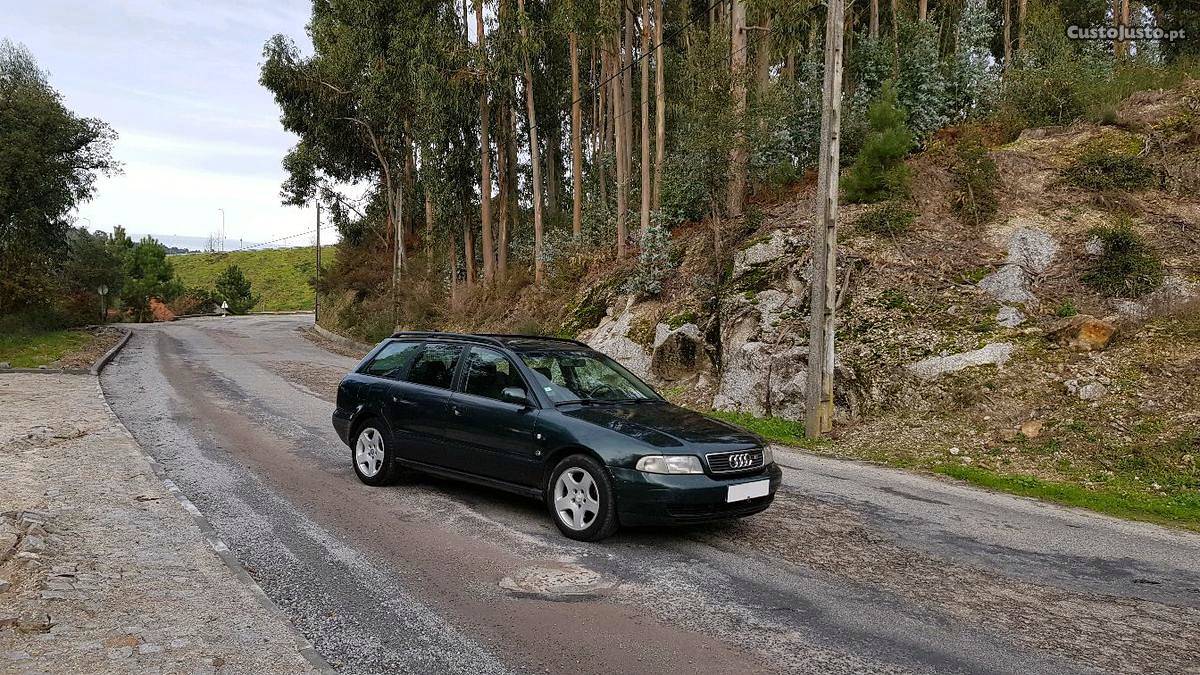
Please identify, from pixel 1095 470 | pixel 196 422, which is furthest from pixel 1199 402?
pixel 196 422

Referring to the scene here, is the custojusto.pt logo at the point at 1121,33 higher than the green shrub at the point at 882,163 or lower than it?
higher

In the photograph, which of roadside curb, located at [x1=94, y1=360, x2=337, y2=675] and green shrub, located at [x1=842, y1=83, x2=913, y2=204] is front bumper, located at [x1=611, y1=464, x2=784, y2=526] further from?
green shrub, located at [x1=842, y1=83, x2=913, y2=204]

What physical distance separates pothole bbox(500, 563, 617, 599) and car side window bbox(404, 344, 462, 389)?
245cm

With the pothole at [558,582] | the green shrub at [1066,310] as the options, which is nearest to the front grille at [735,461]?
the pothole at [558,582]

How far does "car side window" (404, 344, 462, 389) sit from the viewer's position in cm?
712

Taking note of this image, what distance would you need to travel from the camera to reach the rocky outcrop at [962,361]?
11000mm

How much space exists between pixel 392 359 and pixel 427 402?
1.08 metres

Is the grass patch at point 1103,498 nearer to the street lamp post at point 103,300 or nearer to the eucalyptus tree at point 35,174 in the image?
the eucalyptus tree at point 35,174

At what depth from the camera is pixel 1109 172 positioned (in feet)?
45.5

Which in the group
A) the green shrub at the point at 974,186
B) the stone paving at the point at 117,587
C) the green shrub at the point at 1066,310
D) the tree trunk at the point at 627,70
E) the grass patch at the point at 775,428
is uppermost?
the tree trunk at the point at 627,70

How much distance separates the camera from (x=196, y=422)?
11.6m

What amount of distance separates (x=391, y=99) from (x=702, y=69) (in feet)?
63.3

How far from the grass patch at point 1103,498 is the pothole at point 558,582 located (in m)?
5.70

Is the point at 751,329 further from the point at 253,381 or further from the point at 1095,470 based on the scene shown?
the point at 253,381
